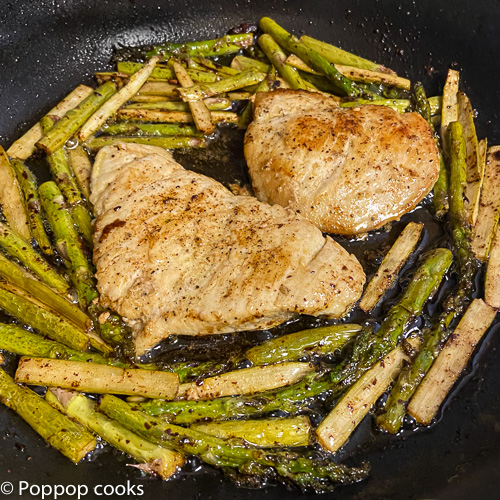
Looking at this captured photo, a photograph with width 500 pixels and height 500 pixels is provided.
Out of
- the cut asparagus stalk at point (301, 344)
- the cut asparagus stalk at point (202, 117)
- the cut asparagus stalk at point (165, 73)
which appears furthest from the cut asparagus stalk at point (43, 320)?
the cut asparagus stalk at point (165, 73)

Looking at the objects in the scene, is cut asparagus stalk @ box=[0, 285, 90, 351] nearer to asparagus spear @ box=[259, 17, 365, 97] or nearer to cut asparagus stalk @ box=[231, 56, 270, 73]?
cut asparagus stalk @ box=[231, 56, 270, 73]

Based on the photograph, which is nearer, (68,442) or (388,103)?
(68,442)

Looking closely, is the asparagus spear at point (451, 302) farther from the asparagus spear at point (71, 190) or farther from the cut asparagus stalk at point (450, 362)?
the asparagus spear at point (71, 190)

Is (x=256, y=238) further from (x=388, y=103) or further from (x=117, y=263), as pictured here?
(x=388, y=103)

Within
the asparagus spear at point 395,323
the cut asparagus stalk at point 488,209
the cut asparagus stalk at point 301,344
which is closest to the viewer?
the asparagus spear at point 395,323

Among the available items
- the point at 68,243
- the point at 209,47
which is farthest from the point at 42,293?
the point at 209,47

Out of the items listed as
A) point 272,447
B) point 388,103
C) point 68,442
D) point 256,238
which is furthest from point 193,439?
point 388,103
